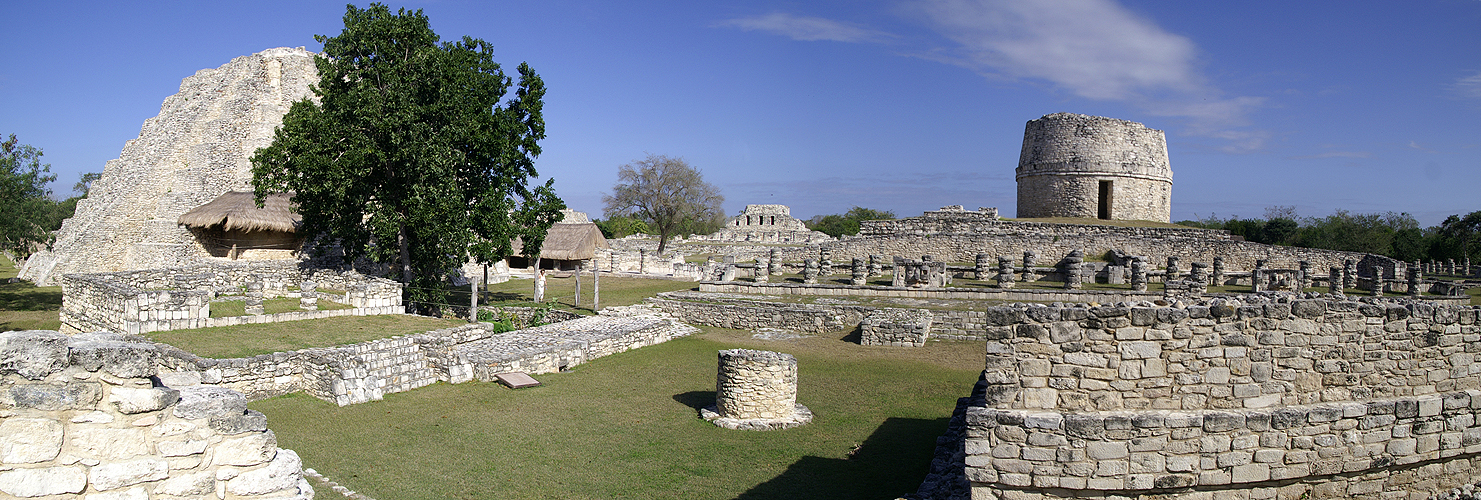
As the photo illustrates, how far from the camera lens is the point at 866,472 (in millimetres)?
6762

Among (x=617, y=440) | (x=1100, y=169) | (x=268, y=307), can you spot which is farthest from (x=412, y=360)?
(x=1100, y=169)

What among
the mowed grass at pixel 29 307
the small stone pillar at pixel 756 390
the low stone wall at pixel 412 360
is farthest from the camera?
the mowed grass at pixel 29 307

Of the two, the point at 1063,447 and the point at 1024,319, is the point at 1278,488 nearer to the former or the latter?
the point at 1063,447

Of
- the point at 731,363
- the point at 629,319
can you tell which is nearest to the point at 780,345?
the point at 629,319

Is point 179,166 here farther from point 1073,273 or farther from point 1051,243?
point 1051,243

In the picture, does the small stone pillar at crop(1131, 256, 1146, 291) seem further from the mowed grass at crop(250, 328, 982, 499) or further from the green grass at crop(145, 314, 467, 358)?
the green grass at crop(145, 314, 467, 358)

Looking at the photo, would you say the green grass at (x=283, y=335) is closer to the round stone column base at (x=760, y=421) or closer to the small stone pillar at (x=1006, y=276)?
the round stone column base at (x=760, y=421)

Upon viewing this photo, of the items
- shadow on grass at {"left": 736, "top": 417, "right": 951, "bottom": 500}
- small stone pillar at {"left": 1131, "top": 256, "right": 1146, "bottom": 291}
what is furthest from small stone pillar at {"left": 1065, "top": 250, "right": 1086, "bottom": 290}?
shadow on grass at {"left": 736, "top": 417, "right": 951, "bottom": 500}

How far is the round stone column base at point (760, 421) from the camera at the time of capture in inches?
327

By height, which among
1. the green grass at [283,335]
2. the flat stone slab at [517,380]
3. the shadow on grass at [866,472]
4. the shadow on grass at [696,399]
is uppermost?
the green grass at [283,335]

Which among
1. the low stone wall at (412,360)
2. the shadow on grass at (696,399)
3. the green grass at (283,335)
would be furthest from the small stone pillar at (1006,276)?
the green grass at (283,335)

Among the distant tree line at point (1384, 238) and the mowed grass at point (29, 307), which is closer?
the mowed grass at point (29, 307)

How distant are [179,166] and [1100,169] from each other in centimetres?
3142

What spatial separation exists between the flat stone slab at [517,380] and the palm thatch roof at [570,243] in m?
16.2
